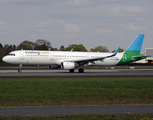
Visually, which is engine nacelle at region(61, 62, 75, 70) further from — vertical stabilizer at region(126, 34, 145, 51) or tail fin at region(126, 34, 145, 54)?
vertical stabilizer at region(126, 34, 145, 51)

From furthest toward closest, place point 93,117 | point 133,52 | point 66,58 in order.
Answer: point 133,52 → point 66,58 → point 93,117

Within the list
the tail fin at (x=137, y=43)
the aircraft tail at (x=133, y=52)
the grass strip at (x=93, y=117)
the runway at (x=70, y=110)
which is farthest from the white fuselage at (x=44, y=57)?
the grass strip at (x=93, y=117)

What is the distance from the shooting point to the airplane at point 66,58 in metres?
38.7

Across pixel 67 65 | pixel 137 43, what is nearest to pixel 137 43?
pixel 137 43

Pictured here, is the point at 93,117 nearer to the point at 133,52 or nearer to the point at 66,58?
the point at 66,58

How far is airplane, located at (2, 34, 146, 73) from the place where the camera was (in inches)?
1524

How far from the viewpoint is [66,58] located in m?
41.4

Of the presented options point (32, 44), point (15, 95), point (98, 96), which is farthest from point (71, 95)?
point (32, 44)

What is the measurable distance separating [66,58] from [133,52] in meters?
14.4

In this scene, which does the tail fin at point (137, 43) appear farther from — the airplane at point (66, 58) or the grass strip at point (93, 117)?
the grass strip at point (93, 117)

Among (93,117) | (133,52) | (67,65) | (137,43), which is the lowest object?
(93,117)

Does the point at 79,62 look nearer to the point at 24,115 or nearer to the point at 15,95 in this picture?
the point at 15,95

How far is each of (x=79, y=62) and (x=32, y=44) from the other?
86.7 meters

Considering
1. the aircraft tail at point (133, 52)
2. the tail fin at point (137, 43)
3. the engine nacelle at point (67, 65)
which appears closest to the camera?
the engine nacelle at point (67, 65)
